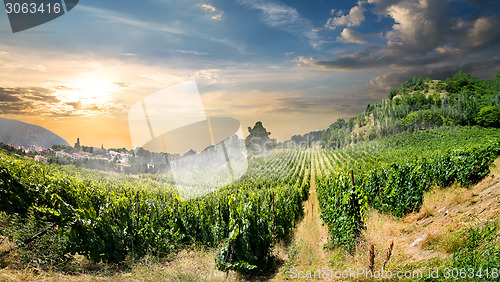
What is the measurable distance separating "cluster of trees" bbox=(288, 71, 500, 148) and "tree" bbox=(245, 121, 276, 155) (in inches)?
2048

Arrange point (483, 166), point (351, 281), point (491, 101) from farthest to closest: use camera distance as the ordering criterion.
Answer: point (491, 101) → point (483, 166) → point (351, 281)

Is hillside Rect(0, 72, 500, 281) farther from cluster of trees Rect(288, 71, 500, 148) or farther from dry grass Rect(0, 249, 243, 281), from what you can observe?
cluster of trees Rect(288, 71, 500, 148)

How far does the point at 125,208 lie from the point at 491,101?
6933 inches

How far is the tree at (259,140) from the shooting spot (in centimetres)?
11281

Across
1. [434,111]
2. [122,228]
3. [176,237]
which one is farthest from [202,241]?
[434,111]

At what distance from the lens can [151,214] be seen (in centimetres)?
1009

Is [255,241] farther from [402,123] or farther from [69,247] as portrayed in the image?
[402,123]

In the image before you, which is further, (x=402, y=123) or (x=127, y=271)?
(x=402, y=123)

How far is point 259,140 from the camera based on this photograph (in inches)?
4628

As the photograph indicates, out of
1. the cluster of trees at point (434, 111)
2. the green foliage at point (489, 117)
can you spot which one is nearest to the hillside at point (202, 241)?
the green foliage at point (489, 117)

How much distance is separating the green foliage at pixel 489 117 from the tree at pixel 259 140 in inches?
3523

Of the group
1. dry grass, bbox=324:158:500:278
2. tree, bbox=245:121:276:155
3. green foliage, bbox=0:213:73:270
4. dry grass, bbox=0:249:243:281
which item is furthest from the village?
tree, bbox=245:121:276:155

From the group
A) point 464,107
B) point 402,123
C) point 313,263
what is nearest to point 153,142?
point 313,263

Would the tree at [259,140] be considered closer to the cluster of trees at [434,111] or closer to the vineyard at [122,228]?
the cluster of trees at [434,111]
